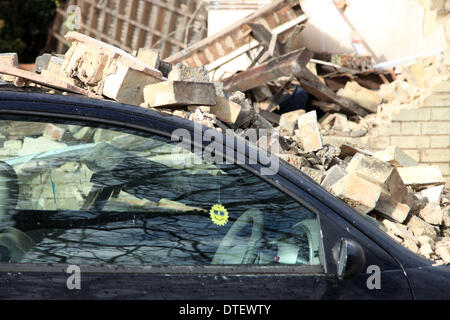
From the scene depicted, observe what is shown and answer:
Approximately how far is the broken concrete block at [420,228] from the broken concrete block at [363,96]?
4066 mm

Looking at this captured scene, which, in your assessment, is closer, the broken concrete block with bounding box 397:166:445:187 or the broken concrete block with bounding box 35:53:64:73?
the broken concrete block with bounding box 35:53:64:73

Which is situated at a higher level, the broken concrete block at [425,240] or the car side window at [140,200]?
the car side window at [140,200]

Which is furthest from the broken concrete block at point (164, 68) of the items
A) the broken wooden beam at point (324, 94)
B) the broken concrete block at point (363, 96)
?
the broken concrete block at point (363, 96)

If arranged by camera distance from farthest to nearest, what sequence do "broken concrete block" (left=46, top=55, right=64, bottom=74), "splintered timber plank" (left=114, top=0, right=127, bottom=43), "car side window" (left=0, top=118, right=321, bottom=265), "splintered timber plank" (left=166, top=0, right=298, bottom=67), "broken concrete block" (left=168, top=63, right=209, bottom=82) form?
"splintered timber plank" (left=114, top=0, right=127, bottom=43) → "splintered timber plank" (left=166, top=0, right=298, bottom=67) → "broken concrete block" (left=46, top=55, right=64, bottom=74) → "broken concrete block" (left=168, top=63, right=209, bottom=82) → "car side window" (left=0, top=118, right=321, bottom=265)

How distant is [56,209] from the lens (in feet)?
8.51

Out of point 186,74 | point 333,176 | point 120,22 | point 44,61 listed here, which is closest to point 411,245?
point 333,176

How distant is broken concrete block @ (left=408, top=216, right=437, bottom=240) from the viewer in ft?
19.9

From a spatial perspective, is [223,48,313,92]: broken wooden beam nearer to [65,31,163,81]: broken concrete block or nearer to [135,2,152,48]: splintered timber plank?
[135,2,152,48]: splintered timber plank

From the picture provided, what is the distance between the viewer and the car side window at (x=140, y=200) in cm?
257

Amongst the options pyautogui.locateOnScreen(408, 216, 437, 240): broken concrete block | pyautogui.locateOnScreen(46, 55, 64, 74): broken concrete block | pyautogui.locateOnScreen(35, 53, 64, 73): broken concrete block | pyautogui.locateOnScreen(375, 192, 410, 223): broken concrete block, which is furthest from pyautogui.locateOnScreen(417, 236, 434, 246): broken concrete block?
pyautogui.locateOnScreen(35, 53, 64, 73): broken concrete block

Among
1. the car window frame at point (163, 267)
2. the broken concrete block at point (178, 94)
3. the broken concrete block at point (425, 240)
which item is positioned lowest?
the broken concrete block at point (425, 240)

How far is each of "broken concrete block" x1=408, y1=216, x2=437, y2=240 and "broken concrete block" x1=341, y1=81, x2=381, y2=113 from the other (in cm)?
407

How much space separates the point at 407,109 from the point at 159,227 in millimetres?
7529

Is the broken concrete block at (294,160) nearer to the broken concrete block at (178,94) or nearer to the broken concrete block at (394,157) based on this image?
the broken concrete block at (178,94)
